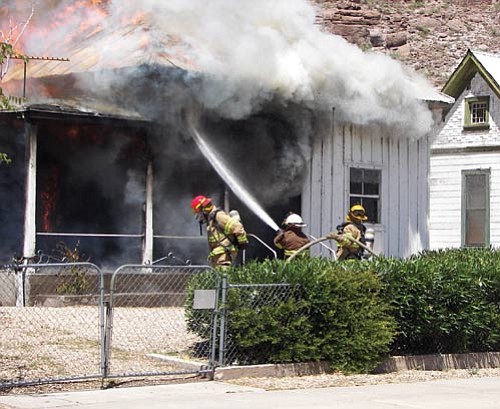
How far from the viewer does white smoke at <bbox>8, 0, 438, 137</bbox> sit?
17.4m

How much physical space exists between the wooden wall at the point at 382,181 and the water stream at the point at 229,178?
991 mm

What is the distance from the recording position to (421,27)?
61.1 m

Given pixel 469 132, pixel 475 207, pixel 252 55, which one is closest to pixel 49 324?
pixel 252 55

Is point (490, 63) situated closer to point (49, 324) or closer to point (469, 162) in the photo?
point (469, 162)

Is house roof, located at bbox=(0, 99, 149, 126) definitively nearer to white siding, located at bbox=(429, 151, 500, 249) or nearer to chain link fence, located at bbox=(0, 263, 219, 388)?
chain link fence, located at bbox=(0, 263, 219, 388)

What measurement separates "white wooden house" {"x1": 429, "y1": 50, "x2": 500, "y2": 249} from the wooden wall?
7.26 metres

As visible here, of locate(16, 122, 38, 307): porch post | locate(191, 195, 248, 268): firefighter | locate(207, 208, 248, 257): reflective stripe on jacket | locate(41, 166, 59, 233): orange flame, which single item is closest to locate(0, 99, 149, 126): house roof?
locate(16, 122, 38, 307): porch post

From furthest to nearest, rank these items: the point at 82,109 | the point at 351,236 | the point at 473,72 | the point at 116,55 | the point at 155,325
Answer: the point at 473,72 < the point at 116,55 < the point at 82,109 < the point at 351,236 < the point at 155,325

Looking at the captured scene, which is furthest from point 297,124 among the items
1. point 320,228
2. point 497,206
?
point 497,206

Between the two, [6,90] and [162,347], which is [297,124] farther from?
[162,347]

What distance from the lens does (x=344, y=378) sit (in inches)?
463

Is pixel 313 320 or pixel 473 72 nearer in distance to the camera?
pixel 313 320

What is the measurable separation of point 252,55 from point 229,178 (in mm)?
2080

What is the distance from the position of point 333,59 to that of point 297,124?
129 centimetres
